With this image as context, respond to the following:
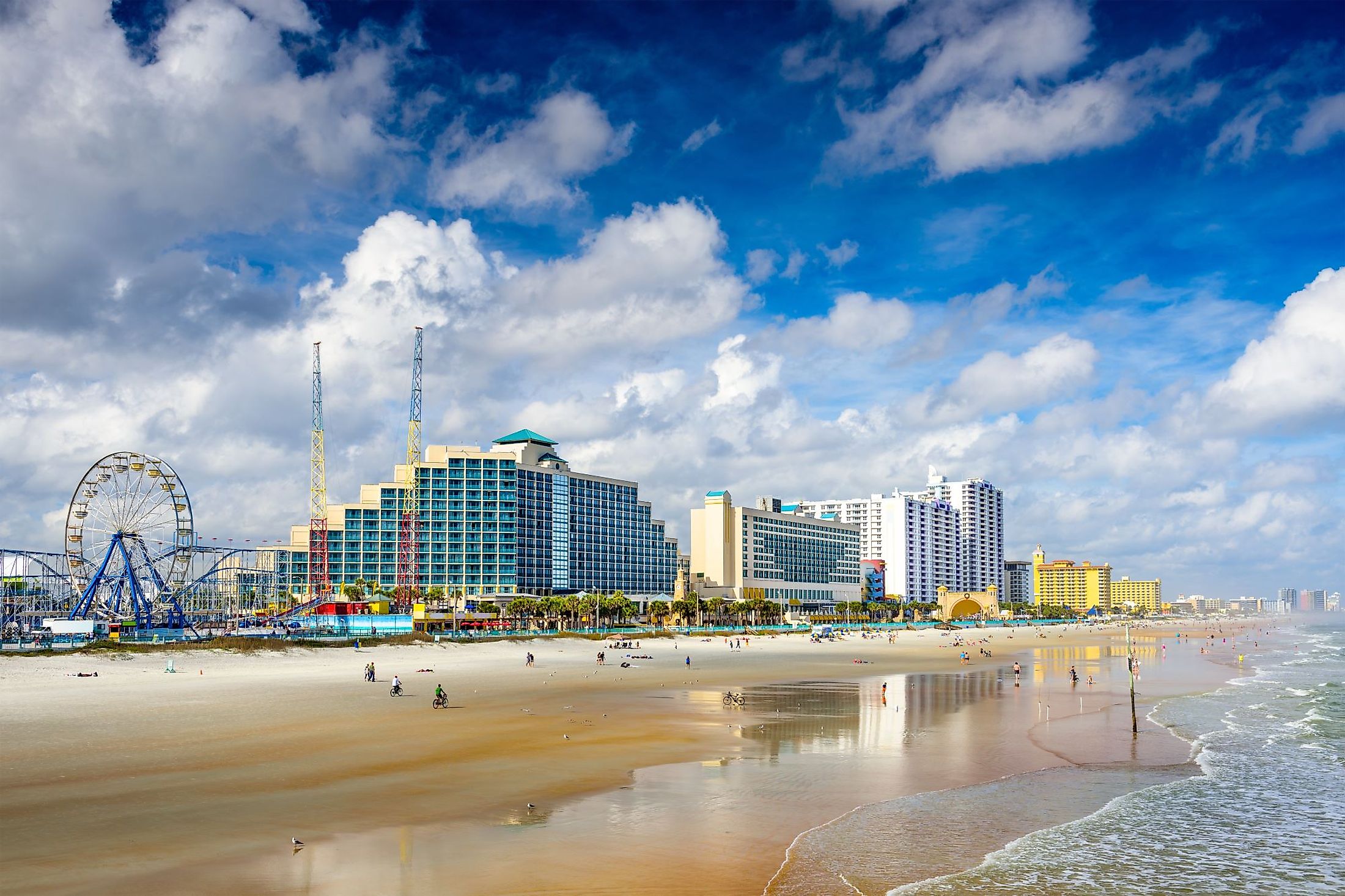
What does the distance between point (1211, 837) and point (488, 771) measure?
20591 millimetres

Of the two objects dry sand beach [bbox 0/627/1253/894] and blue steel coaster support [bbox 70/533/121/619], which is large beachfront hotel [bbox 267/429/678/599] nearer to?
blue steel coaster support [bbox 70/533/121/619]

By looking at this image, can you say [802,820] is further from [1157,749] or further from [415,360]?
[415,360]

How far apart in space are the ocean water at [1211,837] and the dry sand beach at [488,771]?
1.11m

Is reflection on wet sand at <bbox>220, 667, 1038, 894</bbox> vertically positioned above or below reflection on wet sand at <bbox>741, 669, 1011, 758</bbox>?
above

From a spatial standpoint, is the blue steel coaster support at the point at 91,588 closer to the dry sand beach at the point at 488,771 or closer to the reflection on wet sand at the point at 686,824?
the dry sand beach at the point at 488,771

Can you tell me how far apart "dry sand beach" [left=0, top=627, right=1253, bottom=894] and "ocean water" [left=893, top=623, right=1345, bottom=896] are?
1110mm

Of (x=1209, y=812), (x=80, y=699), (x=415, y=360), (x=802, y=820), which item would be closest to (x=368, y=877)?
(x=802, y=820)

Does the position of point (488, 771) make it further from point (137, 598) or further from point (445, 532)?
point (445, 532)

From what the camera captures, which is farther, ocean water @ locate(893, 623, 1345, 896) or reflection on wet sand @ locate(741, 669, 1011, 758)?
reflection on wet sand @ locate(741, 669, 1011, 758)

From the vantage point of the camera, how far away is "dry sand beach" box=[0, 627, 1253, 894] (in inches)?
781

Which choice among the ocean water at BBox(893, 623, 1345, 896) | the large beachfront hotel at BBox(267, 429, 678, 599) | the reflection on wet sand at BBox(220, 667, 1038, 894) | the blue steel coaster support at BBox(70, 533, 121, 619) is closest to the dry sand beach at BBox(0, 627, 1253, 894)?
the reflection on wet sand at BBox(220, 667, 1038, 894)

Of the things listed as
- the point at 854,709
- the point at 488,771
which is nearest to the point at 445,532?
the point at 854,709

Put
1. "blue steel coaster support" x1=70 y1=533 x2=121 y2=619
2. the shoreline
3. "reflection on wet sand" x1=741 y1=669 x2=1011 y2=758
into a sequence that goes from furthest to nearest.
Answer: "blue steel coaster support" x1=70 y1=533 x2=121 y2=619 → "reflection on wet sand" x1=741 y1=669 x2=1011 y2=758 → the shoreline

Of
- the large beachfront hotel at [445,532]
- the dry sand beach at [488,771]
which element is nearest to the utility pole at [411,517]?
the large beachfront hotel at [445,532]
